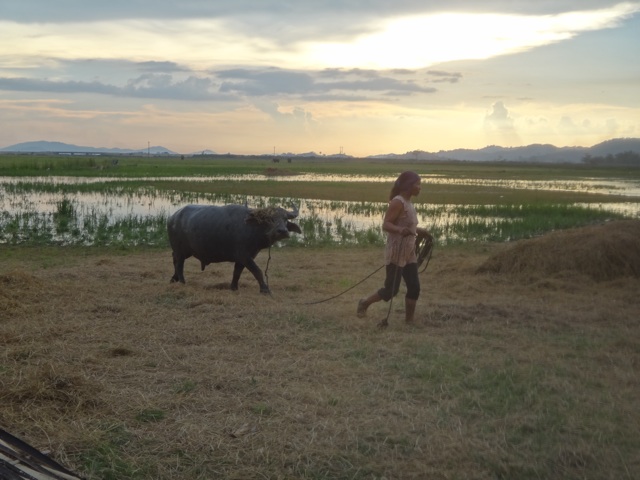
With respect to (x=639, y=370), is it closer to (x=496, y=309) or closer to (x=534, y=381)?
(x=534, y=381)

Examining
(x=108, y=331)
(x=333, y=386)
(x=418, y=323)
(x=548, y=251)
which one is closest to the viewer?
(x=333, y=386)

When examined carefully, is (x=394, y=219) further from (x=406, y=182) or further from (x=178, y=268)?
(x=178, y=268)

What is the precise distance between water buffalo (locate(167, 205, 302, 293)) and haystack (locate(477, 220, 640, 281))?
3420mm

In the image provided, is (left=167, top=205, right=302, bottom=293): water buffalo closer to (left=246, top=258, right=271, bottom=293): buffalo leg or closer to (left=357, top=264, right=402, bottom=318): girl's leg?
(left=246, top=258, right=271, bottom=293): buffalo leg

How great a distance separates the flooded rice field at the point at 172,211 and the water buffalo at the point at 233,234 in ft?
7.45

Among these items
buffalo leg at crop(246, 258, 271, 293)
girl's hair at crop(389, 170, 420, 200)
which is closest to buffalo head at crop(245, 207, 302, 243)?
buffalo leg at crop(246, 258, 271, 293)

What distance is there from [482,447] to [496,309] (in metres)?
3.99

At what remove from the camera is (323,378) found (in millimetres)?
5398

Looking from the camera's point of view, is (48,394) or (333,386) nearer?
(48,394)

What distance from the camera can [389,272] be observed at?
7.14 m

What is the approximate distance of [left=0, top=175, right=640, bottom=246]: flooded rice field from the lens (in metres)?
15.0

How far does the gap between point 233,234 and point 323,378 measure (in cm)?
408

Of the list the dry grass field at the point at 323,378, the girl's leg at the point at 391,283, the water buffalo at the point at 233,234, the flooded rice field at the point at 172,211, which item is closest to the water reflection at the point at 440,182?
the flooded rice field at the point at 172,211

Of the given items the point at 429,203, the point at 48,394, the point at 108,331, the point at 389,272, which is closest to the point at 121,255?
the point at 108,331
